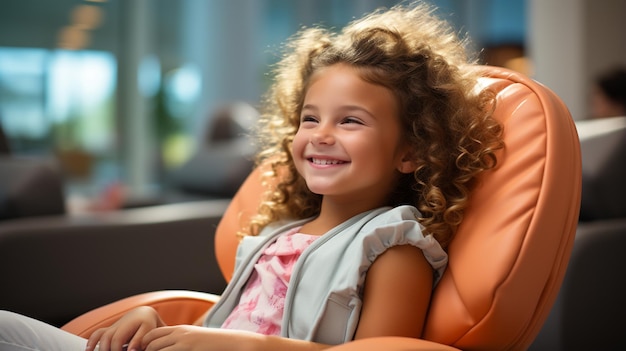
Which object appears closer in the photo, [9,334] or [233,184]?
[9,334]

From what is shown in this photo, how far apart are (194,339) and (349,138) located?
1.33 ft

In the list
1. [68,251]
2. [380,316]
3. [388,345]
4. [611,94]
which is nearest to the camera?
[388,345]

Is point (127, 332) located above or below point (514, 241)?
below

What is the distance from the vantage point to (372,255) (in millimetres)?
1186

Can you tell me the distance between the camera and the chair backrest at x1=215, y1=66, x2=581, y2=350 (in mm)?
1118

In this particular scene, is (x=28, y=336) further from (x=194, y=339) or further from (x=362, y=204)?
(x=362, y=204)

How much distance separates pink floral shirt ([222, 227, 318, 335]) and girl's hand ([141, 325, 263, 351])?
15 cm

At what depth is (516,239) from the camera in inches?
Result: 44.3

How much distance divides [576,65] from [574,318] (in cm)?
287

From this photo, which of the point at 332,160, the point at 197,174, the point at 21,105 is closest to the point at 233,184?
the point at 197,174

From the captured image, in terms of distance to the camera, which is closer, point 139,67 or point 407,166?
point 407,166

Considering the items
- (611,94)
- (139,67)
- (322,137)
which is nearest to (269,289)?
(322,137)

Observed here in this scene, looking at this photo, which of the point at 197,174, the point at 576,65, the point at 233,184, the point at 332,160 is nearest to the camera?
the point at 332,160

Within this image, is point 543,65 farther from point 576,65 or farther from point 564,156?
point 564,156
